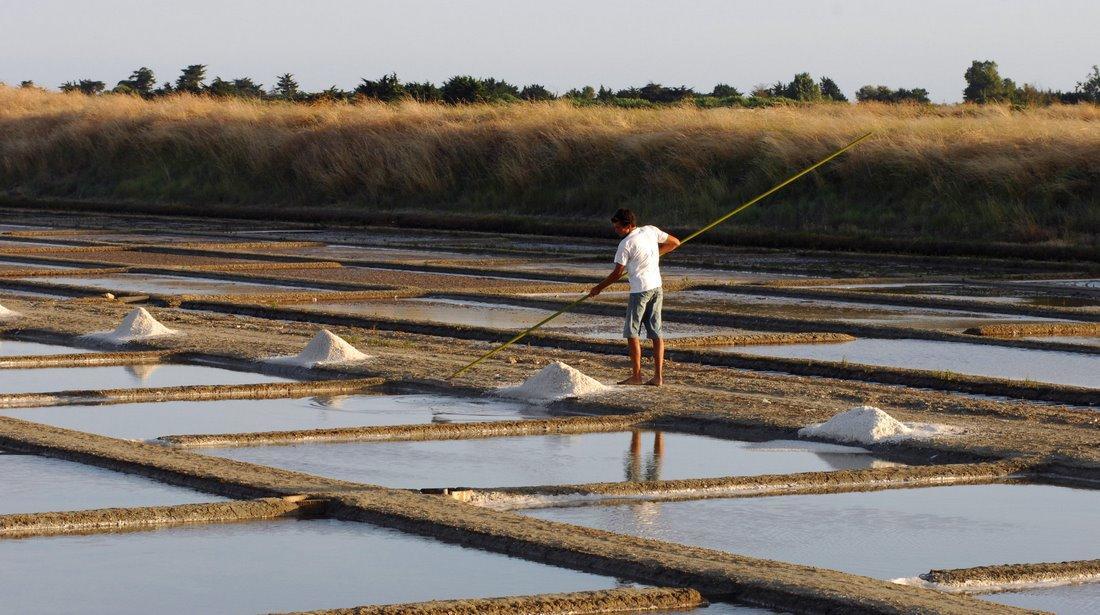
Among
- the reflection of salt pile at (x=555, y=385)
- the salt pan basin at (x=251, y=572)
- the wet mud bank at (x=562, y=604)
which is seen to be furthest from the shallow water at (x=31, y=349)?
the wet mud bank at (x=562, y=604)

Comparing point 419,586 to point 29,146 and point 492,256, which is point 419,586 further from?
point 29,146

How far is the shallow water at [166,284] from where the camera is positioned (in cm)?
1808

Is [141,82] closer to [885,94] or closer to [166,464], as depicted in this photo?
[885,94]

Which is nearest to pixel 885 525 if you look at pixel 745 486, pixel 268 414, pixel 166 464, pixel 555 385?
pixel 745 486

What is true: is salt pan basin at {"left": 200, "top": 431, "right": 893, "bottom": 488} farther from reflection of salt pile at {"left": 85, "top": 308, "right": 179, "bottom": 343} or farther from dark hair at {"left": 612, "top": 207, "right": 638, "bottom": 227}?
reflection of salt pile at {"left": 85, "top": 308, "right": 179, "bottom": 343}

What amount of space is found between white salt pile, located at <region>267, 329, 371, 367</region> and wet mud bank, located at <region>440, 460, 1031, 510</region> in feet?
14.3

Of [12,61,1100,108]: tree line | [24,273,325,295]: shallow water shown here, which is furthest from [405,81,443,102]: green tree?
[24,273,325,295]: shallow water

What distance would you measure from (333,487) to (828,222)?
72.4 feet

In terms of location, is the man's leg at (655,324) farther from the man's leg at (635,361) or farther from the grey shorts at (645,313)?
the man's leg at (635,361)

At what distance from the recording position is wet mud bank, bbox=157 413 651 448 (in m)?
8.69

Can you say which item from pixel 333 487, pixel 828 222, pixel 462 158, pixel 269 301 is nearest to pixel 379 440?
pixel 333 487

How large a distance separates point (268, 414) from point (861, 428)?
2991 millimetres

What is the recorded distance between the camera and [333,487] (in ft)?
24.1

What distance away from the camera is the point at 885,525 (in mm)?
7000
